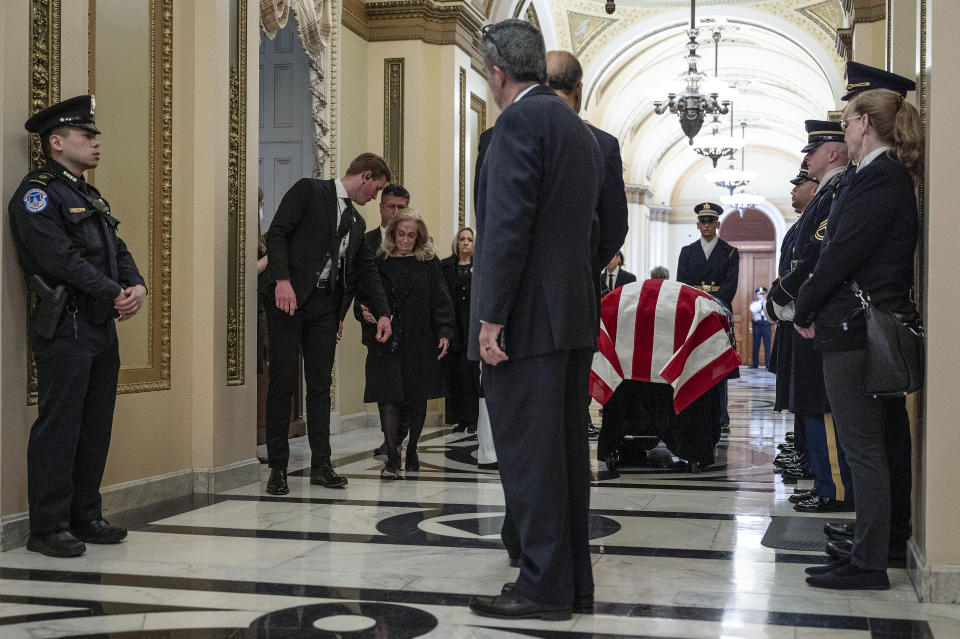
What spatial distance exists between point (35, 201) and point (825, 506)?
327cm

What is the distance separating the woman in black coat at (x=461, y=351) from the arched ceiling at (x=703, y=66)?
13.4 ft

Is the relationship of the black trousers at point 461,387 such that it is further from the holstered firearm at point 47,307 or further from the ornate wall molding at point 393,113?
the holstered firearm at point 47,307

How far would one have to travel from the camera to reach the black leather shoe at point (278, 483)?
4742mm

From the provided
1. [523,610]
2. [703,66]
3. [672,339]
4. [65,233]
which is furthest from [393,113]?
[703,66]

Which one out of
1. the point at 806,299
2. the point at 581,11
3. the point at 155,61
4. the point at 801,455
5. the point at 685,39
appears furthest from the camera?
the point at 685,39

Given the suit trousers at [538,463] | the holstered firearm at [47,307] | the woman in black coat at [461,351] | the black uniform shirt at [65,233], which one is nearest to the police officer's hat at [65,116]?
the black uniform shirt at [65,233]

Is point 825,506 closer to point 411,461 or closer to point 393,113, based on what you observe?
point 411,461

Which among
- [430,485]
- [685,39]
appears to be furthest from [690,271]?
[685,39]

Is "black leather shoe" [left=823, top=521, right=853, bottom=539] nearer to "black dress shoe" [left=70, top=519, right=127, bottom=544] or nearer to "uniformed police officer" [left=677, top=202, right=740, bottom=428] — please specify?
"black dress shoe" [left=70, top=519, right=127, bottom=544]

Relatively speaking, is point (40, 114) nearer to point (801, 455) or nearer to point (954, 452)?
point (954, 452)

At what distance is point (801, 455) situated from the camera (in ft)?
18.0

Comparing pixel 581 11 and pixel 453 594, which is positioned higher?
pixel 581 11

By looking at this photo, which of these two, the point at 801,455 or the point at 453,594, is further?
the point at 801,455

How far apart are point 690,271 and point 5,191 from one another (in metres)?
5.13
